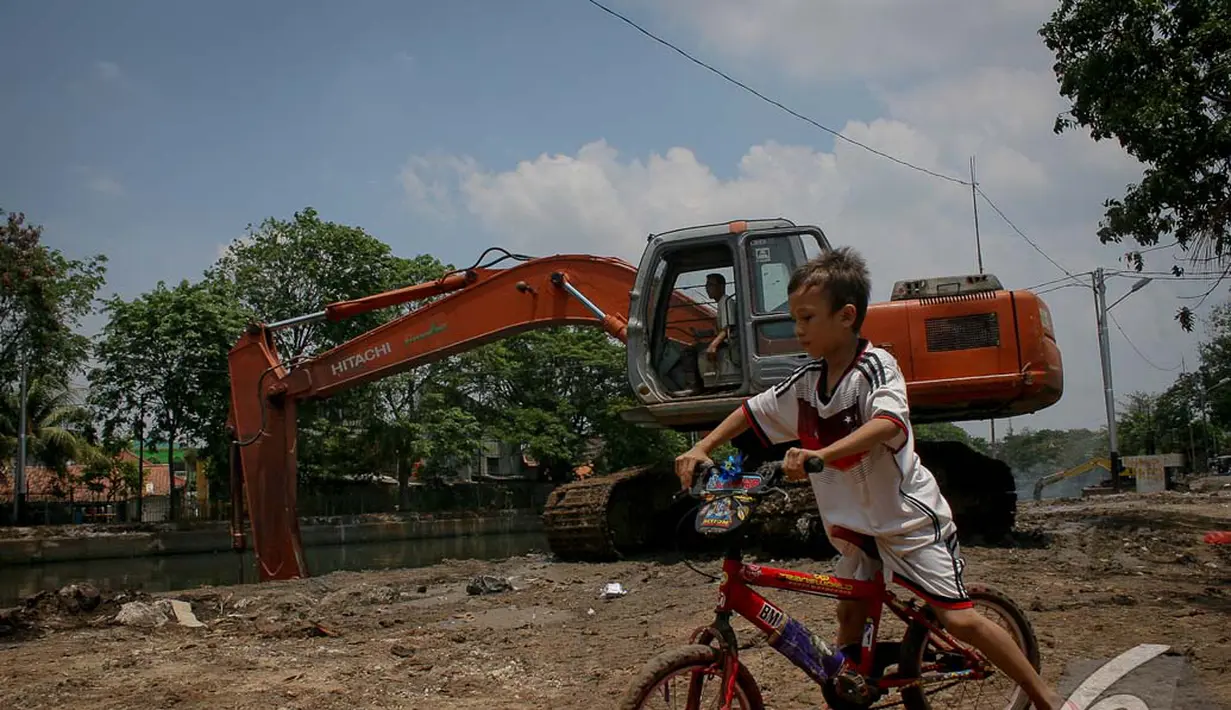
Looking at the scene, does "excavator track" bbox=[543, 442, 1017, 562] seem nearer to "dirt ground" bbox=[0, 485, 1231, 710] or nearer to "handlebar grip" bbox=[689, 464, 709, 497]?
"dirt ground" bbox=[0, 485, 1231, 710]

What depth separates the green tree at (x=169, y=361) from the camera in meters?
29.2

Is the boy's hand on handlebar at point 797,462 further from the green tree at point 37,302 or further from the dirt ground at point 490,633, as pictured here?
the green tree at point 37,302

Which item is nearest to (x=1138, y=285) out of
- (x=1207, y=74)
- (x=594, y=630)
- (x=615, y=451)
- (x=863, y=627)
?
(x=615, y=451)

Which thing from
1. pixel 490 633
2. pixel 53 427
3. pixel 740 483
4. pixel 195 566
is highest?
pixel 53 427

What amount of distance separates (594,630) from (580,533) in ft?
11.3

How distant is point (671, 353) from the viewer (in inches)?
381

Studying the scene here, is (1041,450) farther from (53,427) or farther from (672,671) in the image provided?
(672,671)

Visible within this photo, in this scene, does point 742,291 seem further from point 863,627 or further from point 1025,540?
point 863,627

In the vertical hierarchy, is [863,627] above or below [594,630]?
above

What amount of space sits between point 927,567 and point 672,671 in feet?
2.77

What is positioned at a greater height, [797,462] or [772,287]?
[772,287]

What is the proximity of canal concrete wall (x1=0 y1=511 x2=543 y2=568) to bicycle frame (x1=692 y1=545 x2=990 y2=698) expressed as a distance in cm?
1585

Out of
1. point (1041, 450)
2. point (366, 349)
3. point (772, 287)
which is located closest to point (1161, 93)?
point (772, 287)

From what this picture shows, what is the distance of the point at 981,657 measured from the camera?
357 cm
